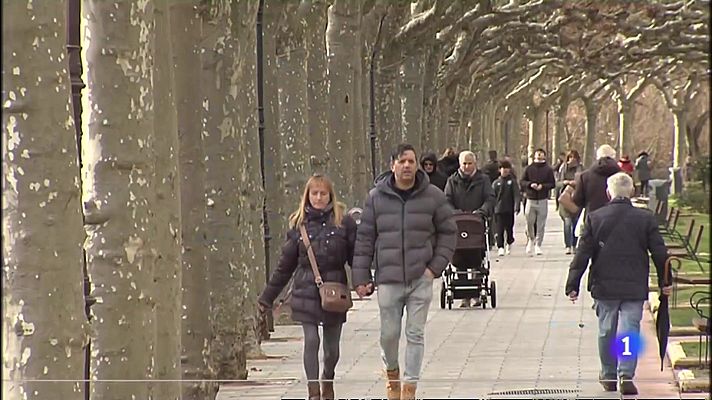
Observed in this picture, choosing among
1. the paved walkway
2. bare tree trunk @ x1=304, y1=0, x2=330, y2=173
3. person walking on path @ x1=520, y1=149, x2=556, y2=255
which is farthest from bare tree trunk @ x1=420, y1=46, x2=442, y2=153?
bare tree trunk @ x1=304, y1=0, x2=330, y2=173

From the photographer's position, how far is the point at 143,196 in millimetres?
9320

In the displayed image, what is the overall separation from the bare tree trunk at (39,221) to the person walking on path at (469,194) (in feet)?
40.8

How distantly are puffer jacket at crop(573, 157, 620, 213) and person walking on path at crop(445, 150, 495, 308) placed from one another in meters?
2.02

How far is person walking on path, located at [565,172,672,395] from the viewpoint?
11.6 meters

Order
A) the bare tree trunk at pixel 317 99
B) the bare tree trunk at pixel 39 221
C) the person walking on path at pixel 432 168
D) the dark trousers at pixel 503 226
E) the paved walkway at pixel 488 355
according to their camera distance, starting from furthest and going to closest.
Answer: the dark trousers at pixel 503 226
the person walking on path at pixel 432 168
the bare tree trunk at pixel 317 99
the paved walkway at pixel 488 355
the bare tree trunk at pixel 39 221

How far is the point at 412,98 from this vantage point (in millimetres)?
35906

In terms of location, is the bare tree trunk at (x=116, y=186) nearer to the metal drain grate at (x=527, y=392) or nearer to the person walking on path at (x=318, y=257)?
the person walking on path at (x=318, y=257)

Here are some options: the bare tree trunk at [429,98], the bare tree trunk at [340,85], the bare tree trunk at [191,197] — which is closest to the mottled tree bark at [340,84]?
the bare tree trunk at [340,85]

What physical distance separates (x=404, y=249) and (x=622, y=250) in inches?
63.7

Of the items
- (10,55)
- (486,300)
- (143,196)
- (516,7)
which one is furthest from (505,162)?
(10,55)

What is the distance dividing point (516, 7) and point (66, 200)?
1119 inches

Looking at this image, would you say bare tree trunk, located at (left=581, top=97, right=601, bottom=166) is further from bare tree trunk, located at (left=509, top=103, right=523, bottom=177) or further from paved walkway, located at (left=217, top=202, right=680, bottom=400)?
paved walkway, located at (left=217, top=202, right=680, bottom=400)

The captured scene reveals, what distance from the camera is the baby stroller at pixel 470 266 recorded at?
62.8 ft

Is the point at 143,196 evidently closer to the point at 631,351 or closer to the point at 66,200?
the point at 66,200
